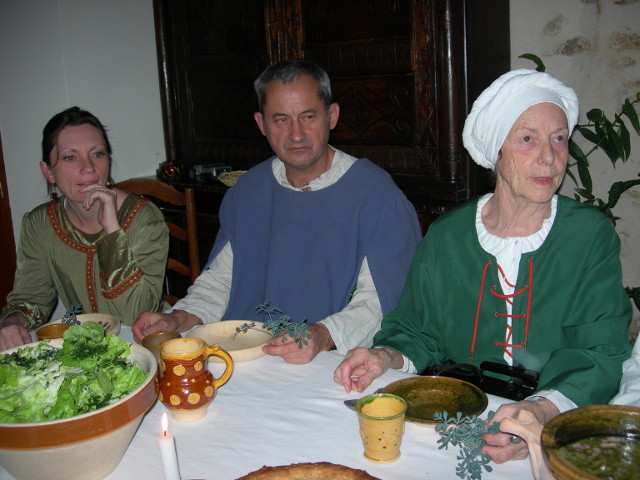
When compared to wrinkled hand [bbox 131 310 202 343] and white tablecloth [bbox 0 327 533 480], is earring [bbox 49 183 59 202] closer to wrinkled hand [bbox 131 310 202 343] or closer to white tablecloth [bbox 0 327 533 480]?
wrinkled hand [bbox 131 310 202 343]

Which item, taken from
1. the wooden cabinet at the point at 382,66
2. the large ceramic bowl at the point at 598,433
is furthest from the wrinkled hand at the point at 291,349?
the wooden cabinet at the point at 382,66

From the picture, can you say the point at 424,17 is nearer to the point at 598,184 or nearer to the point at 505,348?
the point at 598,184

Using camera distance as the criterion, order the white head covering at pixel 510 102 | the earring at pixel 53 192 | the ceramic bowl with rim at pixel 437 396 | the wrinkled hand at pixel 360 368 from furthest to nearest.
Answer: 1. the earring at pixel 53 192
2. the white head covering at pixel 510 102
3. the wrinkled hand at pixel 360 368
4. the ceramic bowl with rim at pixel 437 396

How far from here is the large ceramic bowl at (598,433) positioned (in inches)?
29.9

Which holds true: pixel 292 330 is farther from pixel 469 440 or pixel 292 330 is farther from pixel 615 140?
pixel 615 140

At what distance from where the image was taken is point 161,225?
7.26 feet

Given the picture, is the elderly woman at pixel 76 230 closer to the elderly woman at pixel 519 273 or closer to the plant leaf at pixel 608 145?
the elderly woman at pixel 519 273

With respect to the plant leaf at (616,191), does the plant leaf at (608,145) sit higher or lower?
higher

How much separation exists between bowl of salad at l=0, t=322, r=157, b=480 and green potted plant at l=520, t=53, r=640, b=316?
2317 millimetres

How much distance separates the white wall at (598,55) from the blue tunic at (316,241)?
4.79ft

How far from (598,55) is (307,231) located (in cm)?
180

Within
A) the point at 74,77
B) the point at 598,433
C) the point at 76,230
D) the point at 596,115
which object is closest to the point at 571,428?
the point at 598,433

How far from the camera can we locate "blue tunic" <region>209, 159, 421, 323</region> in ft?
6.78

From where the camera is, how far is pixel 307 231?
2.20 meters
